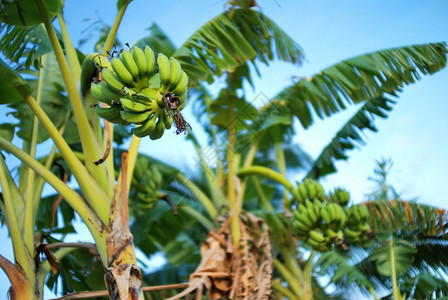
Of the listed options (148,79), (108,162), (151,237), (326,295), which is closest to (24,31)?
(108,162)

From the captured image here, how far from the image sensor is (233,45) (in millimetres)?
2936

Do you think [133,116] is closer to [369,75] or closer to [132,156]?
[132,156]

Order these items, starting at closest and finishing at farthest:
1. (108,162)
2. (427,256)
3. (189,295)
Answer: (108,162)
(189,295)
(427,256)

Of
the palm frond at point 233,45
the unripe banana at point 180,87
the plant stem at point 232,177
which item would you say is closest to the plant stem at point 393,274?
the plant stem at point 232,177

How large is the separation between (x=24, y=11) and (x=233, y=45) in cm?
124

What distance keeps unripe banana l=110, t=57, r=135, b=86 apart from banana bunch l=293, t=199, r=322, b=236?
1.53 metres

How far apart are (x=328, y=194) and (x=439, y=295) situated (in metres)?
1.04

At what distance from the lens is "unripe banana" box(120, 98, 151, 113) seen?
65.6 inches

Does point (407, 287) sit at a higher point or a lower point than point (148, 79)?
lower

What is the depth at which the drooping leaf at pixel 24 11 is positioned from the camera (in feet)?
6.69

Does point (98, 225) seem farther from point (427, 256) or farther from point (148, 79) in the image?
point (427, 256)

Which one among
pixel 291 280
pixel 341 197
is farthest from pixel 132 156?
pixel 291 280

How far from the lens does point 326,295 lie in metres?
3.92

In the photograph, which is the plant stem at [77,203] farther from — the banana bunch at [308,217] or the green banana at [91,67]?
the banana bunch at [308,217]
